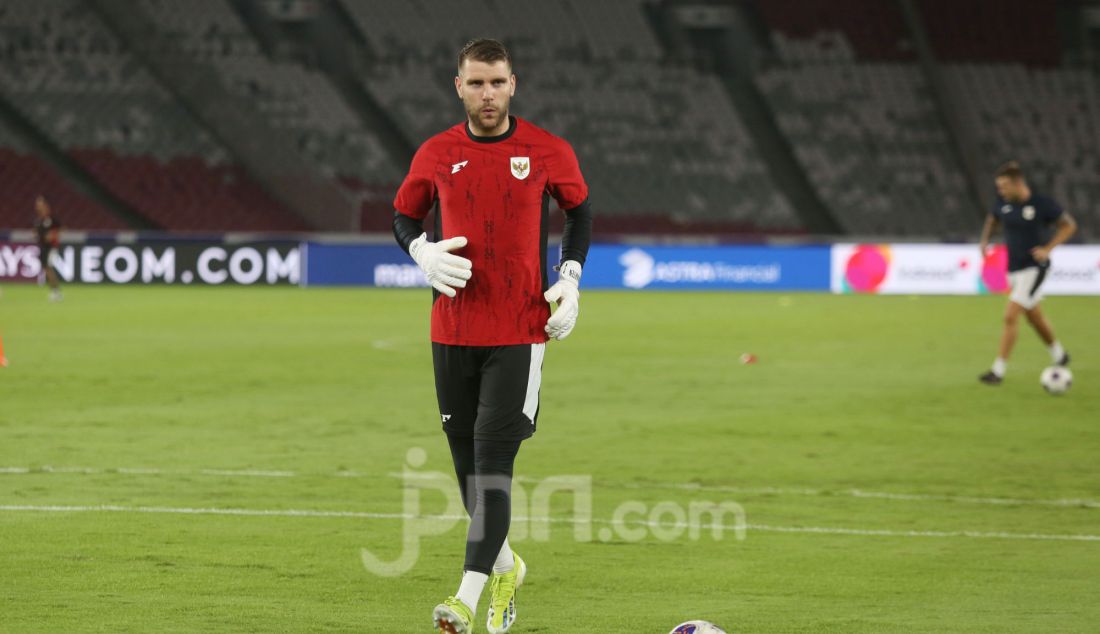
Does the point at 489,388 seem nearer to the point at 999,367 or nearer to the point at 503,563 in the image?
the point at 503,563

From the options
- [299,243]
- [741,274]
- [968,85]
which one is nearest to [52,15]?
[299,243]

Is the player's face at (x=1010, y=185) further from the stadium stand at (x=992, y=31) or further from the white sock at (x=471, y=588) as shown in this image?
the stadium stand at (x=992, y=31)

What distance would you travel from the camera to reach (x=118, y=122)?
1859 inches

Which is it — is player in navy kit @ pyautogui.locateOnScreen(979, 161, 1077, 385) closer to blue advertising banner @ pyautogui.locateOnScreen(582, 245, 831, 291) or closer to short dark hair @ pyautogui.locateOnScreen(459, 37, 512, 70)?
short dark hair @ pyautogui.locateOnScreen(459, 37, 512, 70)

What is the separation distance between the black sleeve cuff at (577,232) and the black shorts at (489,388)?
46cm

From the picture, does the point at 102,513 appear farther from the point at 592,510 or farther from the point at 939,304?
the point at 939,304

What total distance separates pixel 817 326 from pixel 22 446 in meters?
17.0

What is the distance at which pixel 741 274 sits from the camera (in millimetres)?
39594

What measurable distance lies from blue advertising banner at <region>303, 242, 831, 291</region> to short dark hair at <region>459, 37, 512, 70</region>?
32.5m

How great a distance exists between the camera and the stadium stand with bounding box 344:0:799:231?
47.1 meters

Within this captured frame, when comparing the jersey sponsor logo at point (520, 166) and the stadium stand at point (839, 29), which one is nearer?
the jersey sponsor logo at point (520, 166)

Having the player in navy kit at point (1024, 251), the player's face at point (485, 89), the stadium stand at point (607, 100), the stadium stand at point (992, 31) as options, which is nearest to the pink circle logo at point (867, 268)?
the stadium stand at point (607, 100)

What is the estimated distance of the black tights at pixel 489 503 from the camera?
21.7 feet

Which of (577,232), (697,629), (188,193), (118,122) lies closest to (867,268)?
(188,193)
